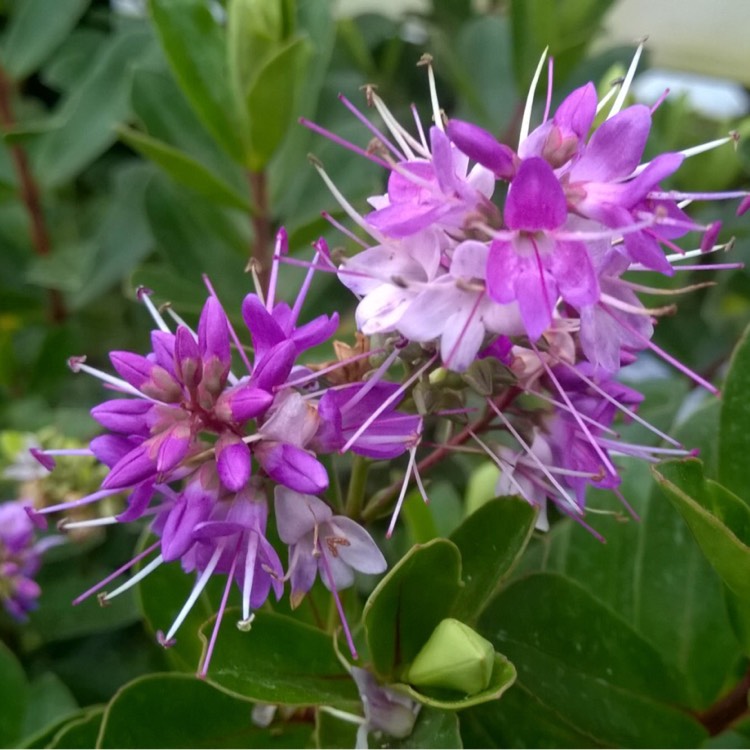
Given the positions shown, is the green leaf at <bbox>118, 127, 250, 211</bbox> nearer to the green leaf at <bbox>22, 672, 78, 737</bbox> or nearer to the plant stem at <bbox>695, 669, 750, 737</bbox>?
the green leaf at <bbox>22, 672, 78, 737</bbox>

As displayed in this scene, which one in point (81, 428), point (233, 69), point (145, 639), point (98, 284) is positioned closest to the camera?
point (233, 69)

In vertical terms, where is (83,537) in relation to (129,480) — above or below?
below

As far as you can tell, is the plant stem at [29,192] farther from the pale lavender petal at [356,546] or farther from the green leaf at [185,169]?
the pale lavender petal at [356,546]

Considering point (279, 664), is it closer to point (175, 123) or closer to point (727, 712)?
point (727, 712)

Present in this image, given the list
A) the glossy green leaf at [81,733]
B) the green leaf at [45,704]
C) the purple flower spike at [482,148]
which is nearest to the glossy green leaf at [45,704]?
the green leaf at [45,704]

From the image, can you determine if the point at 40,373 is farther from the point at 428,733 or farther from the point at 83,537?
the point at 428,733

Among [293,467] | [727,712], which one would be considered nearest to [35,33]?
[293,467]

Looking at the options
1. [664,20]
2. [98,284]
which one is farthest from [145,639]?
[664,20]
